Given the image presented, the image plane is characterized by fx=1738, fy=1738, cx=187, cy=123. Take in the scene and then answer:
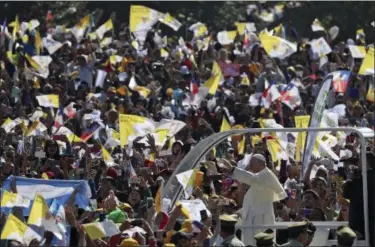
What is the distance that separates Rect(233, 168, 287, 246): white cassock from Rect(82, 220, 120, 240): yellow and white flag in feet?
4.47

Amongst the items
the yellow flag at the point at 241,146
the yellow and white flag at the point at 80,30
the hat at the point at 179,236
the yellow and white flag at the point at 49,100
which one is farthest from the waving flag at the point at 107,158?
the yellow and white flag at the point at 80,30

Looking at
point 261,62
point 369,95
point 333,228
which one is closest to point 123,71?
point 261,62

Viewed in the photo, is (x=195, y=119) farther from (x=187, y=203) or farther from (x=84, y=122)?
(x=187, y=203)

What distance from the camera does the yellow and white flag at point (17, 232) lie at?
15914 mm

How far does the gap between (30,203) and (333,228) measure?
12.5 feet

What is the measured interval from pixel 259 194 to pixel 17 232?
2.59m

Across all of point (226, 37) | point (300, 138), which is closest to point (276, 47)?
point (226, 37)

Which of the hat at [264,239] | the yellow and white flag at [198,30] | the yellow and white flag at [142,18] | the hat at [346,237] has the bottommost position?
the hat at [264,239]

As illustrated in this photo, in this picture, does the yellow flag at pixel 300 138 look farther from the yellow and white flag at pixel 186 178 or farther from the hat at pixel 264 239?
the hat at pixel 264 239

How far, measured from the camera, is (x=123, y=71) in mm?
32688

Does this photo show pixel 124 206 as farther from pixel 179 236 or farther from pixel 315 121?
pixel 315 121

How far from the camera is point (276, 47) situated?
107ft

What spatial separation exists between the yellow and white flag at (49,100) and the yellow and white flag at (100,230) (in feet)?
43.2

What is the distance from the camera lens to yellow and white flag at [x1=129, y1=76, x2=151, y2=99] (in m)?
30.7
